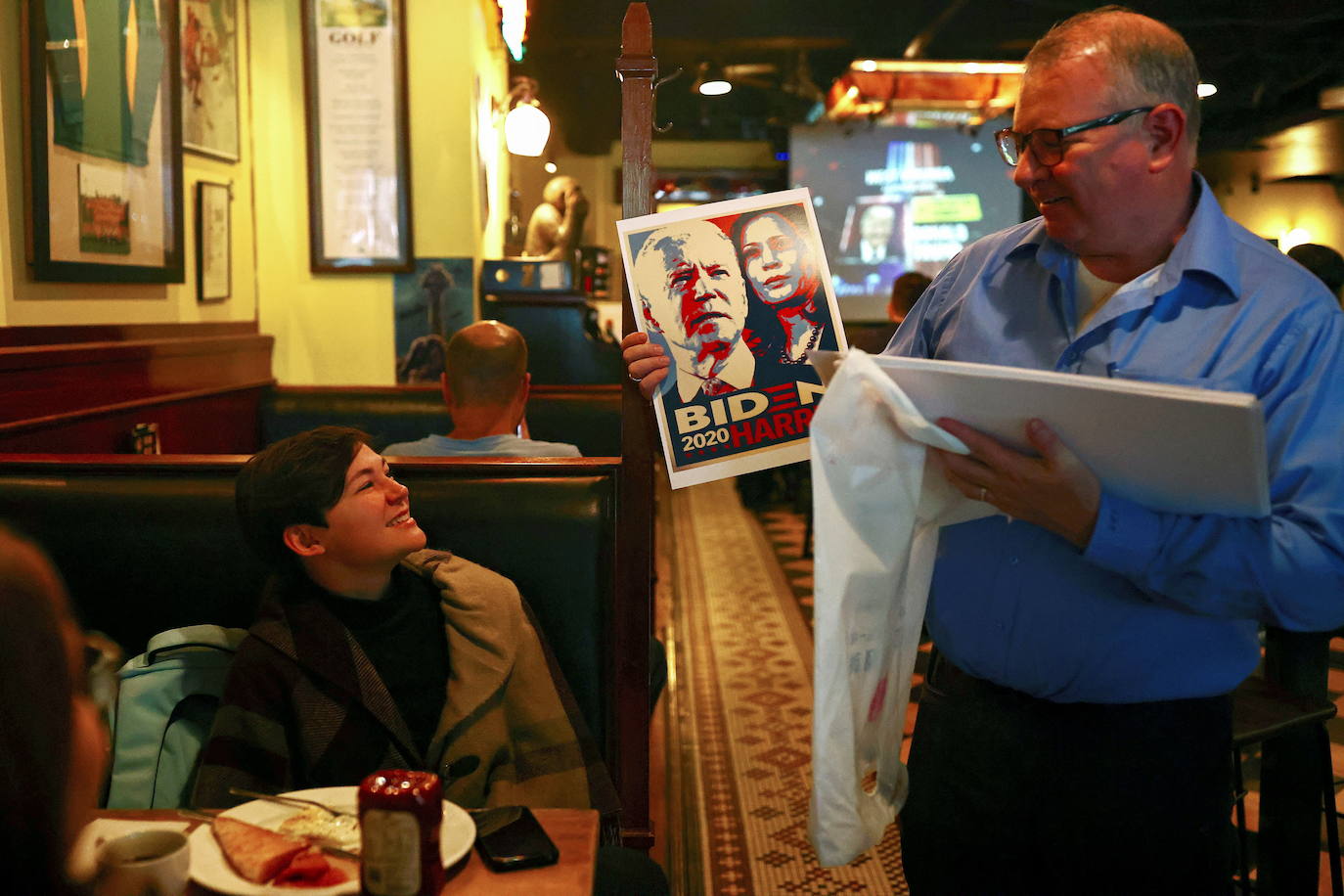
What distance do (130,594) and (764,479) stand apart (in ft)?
19.9

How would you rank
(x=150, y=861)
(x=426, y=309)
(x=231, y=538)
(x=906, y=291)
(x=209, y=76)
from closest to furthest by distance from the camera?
(x=150, y=861), (x=231, y=538), (x=209, y=76), (x=426, y=309), (x=906, y=291)

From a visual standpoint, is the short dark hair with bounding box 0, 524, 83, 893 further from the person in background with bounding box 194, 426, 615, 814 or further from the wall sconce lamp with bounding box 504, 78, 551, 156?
the wall sconce lamp with bounding box 504, 78, 551, 156

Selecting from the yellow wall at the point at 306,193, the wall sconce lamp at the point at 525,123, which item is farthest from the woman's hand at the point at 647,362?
the wall sconce lamp at the point at 525,123

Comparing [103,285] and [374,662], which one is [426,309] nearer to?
[103,285]

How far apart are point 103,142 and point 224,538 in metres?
1.67

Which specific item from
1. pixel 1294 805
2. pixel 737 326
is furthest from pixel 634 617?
pixel 1294 805

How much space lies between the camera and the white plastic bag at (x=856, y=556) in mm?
1256

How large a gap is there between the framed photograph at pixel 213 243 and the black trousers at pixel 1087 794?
341 cm

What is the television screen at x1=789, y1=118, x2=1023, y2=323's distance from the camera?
1225cm

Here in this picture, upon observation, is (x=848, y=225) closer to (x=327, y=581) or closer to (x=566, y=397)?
(x=566, y=397)

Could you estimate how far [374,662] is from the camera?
1.71 metres

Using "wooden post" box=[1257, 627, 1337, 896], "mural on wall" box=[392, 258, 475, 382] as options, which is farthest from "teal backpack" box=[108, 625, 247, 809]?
"mural on wall" box=[392, 258, 475, 382]

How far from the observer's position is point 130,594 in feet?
6.57

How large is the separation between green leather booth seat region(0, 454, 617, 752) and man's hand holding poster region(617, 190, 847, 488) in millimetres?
410
